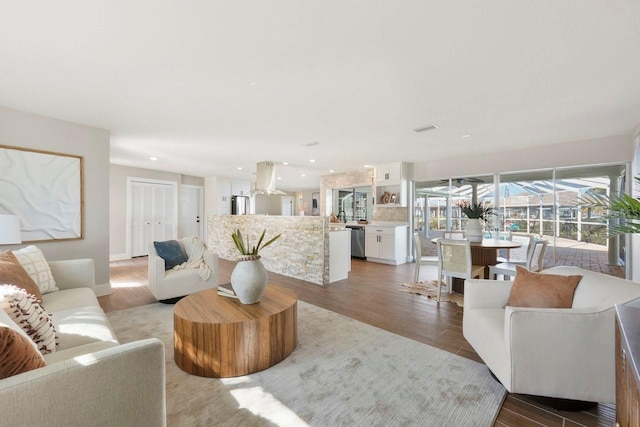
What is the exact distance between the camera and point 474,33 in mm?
1766

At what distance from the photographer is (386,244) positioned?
6.22 m

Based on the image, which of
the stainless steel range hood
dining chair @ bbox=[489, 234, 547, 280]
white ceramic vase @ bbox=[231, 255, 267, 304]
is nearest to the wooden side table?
white ceramic vase @ bbox=[231, 255, 267, 304]

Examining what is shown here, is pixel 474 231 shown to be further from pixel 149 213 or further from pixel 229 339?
pixel 149 213

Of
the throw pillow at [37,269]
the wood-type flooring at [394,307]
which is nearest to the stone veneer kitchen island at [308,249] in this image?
the wood-type flooring at [394,307]

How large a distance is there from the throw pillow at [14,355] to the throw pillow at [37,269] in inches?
72.2

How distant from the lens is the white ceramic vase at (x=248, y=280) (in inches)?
86.3

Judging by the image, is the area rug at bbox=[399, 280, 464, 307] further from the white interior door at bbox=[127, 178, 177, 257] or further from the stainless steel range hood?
the white interior door at bbox=[127, 178, 177, 257]

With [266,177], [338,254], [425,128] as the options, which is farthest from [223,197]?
[425,128]

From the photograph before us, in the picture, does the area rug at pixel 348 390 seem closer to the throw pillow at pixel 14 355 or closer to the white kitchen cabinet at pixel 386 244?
the throw pillow at pixel 14 355

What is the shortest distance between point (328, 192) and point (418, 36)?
21.2ft

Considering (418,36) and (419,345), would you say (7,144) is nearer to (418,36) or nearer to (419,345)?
(418,36)

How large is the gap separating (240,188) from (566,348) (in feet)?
28.9

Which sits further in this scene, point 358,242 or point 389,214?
point 389,214

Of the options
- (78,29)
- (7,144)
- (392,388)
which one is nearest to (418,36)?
(78,29)
